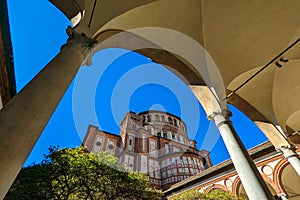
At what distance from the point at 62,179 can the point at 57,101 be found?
11.2ft

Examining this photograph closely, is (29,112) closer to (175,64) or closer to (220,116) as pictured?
(220,116)

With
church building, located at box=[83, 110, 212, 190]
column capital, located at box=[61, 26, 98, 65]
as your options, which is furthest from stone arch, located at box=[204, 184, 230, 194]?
column capital, located at box=[61, 26, 98, 65]

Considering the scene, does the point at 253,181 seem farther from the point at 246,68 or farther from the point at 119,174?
the point at 246,68

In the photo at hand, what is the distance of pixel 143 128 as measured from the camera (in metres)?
32.8

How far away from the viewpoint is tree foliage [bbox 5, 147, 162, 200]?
3895 millimetres

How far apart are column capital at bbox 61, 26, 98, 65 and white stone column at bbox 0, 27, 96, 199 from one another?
0.22 meters

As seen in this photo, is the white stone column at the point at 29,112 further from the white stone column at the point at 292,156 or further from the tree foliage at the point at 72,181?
the white stone column at the point at 292,156

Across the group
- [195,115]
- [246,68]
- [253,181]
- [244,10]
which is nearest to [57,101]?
[253,181]

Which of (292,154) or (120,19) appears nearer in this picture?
(120,19)

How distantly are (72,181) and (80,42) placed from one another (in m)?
3.55

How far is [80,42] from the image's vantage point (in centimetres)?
254

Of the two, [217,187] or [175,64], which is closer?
[175,64]

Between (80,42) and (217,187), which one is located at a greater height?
(217,187)

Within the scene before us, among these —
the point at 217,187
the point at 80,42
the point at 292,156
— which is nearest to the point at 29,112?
the point at 80,42
